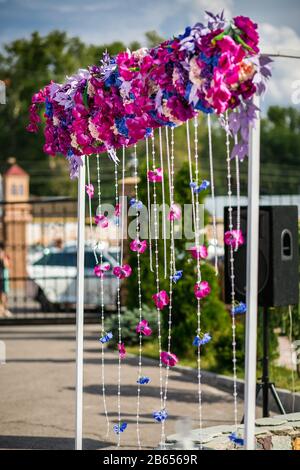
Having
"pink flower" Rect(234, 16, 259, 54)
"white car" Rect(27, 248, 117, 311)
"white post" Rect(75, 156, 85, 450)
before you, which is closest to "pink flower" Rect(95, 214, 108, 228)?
"white post" Rect(75, 156, 85, 450)

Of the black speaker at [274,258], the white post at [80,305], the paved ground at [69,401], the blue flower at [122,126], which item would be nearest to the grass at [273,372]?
the paved ground at [69,401]

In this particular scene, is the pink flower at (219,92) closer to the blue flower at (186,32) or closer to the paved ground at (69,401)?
the blue flower at (186,32)

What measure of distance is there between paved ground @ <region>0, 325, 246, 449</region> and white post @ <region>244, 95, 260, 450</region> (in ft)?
8.16

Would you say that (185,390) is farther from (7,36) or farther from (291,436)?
(7,36)

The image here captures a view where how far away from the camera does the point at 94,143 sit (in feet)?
15.1

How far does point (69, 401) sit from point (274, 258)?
2734mm

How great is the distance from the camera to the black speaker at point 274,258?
5.77 m

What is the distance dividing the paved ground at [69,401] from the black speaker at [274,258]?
1335 millimetres

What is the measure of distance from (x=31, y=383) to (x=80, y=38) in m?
49.3

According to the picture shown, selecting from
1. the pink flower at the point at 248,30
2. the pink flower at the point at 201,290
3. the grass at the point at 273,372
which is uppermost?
the pink flower at the point at 248,30

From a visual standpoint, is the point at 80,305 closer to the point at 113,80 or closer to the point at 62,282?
the point at 113,80

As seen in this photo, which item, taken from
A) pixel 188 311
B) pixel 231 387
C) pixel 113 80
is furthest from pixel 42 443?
pixel 188 311

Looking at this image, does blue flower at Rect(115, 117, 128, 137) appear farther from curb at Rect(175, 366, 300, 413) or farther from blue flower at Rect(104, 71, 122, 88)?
curb at Rect(175, 366, 300, 413)

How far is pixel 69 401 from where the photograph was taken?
7590 millimetres
